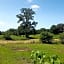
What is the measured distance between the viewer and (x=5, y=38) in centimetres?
7656

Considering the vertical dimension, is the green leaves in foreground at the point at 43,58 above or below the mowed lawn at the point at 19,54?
above

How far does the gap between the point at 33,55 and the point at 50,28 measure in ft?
407

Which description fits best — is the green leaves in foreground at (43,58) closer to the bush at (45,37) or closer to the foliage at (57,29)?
the bush at (45,37)

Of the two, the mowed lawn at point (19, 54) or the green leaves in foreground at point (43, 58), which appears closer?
the green leaves in foreground at point (43, 58)

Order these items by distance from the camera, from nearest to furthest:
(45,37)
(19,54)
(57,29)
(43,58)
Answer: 1. (43,58)
2. (19,54)
3. (45,37)
4. (57,29)

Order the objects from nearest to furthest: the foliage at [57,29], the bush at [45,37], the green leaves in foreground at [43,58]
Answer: the green leaves in foreground at [43,58] → the bush at [45,37] → the foliage at [57,29]

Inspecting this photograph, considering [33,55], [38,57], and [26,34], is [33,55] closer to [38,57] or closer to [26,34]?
[38,57]

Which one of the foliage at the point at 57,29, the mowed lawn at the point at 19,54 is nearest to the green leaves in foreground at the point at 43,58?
the mowed lawn at the point at 19,54

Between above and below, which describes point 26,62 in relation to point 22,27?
below

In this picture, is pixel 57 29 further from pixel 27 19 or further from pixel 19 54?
pixel 19 54

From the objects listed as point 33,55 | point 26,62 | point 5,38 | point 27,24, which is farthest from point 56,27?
point 33,55

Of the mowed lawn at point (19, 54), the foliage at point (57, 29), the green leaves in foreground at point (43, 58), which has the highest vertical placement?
the foliage at point (57, 29)

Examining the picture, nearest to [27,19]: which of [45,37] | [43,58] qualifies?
[45,37]

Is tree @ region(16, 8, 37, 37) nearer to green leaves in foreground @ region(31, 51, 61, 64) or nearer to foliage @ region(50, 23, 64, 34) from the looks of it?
foliage @ region(50, 23, 64, 34)
